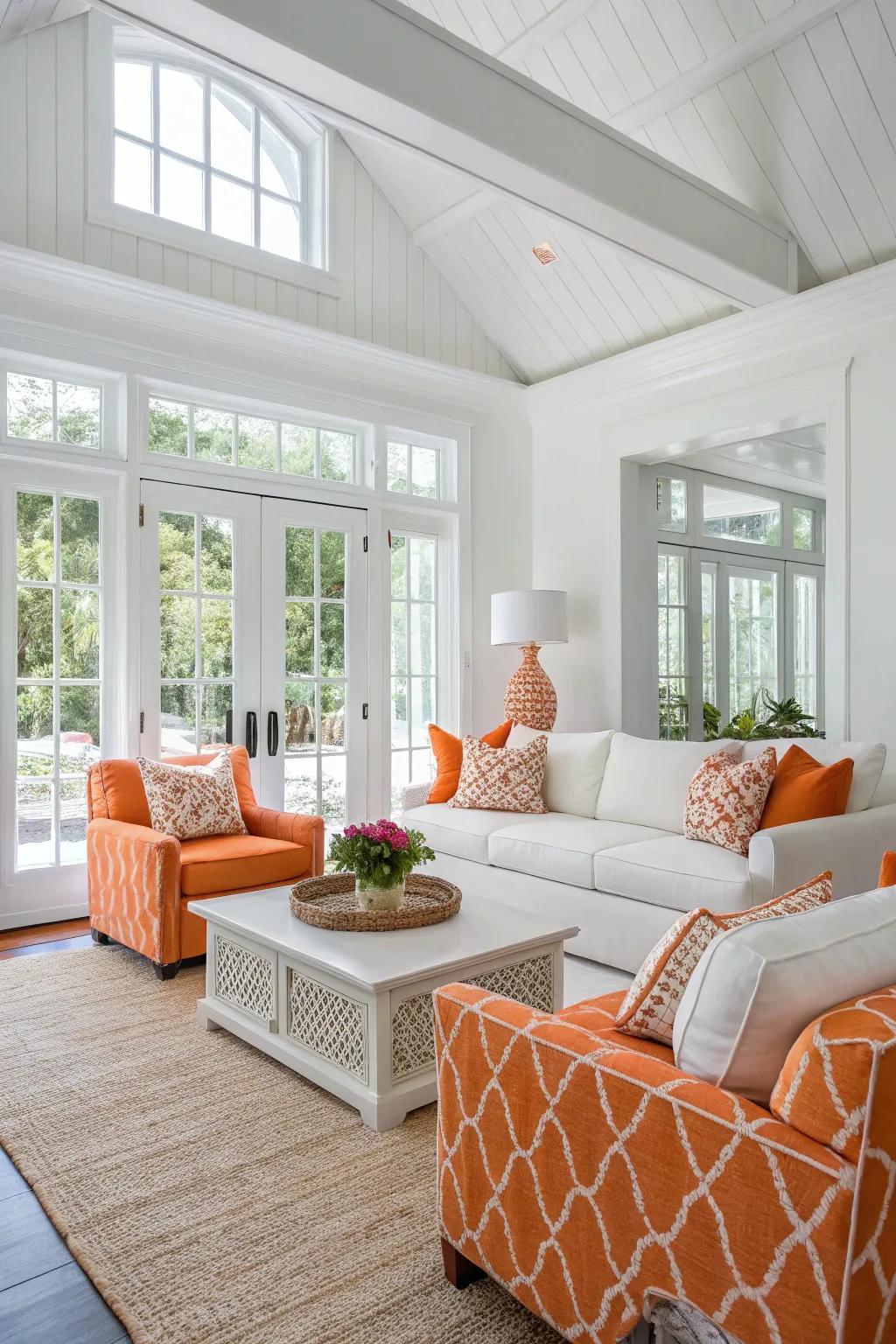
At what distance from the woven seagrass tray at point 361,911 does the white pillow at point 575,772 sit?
144 centimetres

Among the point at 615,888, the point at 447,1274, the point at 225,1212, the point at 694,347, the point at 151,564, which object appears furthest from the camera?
the point at 694,347

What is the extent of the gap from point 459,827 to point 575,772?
64cm

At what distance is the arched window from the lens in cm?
457

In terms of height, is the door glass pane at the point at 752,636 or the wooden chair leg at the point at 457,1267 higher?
Result: the door glass pane at the point at 752,636

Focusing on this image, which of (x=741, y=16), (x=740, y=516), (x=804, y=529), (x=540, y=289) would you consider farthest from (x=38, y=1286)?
(x=804, y=529)

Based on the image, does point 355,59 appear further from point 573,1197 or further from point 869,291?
point 573,1197

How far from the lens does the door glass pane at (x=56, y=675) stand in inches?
169

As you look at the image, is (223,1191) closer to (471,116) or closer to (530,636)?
(471,116)

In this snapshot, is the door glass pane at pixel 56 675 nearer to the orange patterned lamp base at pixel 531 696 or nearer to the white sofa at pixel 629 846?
the white sofa at pixel 629 846

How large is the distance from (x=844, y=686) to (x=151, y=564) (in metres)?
3.36

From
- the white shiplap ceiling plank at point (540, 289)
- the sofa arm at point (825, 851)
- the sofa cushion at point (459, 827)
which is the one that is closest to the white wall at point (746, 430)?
the white shiplap ceiling plank at point (540, 289)

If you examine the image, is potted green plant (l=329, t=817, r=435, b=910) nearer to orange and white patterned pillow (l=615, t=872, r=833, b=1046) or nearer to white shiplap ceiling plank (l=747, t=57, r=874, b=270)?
orange and white patterned pillow (l=615, t=872, r=833, b=1046)

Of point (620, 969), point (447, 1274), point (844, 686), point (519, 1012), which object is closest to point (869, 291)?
point (844, 686)

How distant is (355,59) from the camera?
288 cm
